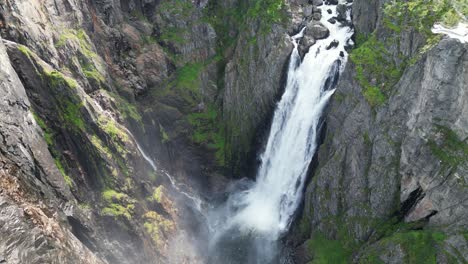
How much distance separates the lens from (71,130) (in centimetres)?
2808

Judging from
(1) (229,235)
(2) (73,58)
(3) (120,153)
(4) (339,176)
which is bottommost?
(1) (229,235)

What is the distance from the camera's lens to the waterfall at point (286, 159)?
3419 centimetres

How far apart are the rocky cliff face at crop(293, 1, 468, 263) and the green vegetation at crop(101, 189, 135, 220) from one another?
15887 millimetres

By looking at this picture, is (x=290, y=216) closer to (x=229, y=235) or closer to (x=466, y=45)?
(x=229, y=235)

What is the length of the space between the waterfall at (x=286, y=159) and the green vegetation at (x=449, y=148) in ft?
40.5

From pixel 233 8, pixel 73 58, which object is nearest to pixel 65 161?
pixel 73 58

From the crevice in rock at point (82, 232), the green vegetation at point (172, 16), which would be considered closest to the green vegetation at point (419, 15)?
the green vegetation at point (172, 16)

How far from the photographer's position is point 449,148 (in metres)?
22.4

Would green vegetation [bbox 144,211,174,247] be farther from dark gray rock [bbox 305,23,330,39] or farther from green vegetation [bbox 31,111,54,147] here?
dark gray rock [bbox 305,23,330,39]

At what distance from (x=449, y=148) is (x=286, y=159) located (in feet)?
56.7

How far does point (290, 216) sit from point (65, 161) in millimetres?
22266

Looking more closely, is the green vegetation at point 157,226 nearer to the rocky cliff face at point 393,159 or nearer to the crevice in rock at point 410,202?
the rocky cliff face at point 393,159

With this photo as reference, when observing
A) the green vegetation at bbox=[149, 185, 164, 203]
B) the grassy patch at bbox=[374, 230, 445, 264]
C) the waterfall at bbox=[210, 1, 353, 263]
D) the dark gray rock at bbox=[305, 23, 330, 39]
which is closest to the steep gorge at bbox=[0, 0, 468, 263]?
the grassy patch at bbox=[374, 230, 445, 264]

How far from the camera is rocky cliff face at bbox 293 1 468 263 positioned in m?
22.0
